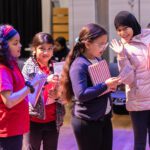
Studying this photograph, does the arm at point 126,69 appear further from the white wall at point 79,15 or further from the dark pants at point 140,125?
the white wall at point 79,15

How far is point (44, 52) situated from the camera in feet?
13.0

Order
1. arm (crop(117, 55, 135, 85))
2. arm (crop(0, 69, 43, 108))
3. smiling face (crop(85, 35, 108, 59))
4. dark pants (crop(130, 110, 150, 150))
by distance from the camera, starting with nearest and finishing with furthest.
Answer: arm (crop(0, 69, 43, 108)) → smiling face (crop(85, 35, 108, 59)) → arm (crop(117, 55, 135, 85)) → dark pants (crop(130, 110, 150, 150))

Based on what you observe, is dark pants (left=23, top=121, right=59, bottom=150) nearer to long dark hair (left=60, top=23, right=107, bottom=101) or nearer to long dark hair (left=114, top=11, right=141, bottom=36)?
long dark hair (left=60, top=23, right=107, bottom=101)

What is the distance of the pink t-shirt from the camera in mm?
3211

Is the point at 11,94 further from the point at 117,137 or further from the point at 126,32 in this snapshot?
the point at 117,137

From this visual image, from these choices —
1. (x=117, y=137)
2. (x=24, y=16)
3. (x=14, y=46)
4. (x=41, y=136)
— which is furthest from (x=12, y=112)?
(x=24, y=16)

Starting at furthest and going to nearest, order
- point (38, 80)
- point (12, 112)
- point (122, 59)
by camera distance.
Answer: point (122, 59) → point (38, 80) → point (12, 112)

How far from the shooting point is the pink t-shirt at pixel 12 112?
3.21 m

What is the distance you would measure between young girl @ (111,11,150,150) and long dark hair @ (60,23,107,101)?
1.91 feet

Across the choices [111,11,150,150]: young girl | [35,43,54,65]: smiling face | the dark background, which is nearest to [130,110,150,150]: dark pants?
[111,11,150,150]: young girl

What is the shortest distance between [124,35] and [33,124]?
1190mm

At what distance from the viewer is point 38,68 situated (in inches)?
156

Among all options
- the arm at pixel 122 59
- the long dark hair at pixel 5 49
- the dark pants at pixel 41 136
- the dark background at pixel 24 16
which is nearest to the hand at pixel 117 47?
the arm at pixel 122 59

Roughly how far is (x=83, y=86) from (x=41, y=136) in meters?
0.87
